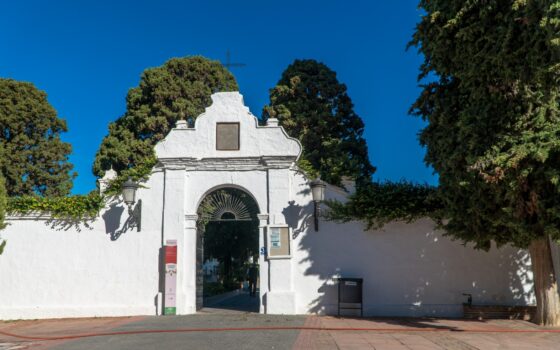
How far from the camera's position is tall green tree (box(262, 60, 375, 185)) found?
23578 millimetres

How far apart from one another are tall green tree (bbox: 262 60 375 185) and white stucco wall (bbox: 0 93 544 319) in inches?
385

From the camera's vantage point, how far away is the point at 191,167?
13383mm

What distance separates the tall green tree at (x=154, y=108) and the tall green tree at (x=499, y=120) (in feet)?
55.7

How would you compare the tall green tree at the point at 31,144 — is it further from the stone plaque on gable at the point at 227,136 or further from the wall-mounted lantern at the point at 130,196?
the stone plaque on gable at the point at 227,136

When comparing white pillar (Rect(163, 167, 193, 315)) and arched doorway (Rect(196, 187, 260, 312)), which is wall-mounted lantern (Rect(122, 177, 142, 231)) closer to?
white pillar (Rect(163, 167, 193, 315))

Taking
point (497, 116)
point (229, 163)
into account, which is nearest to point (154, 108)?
point (229, 163)

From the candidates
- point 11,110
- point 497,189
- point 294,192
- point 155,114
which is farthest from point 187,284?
A: point 11,110

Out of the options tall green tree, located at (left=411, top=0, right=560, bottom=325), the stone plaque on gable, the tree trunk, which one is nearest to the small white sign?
the stone plaque on gable

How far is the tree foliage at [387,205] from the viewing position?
12359 mm

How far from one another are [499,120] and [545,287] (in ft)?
12.2

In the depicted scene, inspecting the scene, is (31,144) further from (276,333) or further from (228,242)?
(276,333)

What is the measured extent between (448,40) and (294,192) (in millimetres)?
5610

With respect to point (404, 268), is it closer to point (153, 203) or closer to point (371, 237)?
point (371, 237)

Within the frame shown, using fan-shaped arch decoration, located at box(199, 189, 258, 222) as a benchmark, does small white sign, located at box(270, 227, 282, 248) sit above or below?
below
